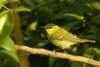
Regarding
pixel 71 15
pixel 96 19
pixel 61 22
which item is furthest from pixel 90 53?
pixel 61 22

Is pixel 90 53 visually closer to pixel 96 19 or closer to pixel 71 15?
pixel 96 19

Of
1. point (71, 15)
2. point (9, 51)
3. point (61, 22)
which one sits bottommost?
point (61, 22)

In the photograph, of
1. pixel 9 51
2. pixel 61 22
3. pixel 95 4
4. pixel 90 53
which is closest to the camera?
pixel 9 51

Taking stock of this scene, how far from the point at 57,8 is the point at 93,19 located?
1.11 feet

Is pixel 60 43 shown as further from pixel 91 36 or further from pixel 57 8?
pixel 91 36

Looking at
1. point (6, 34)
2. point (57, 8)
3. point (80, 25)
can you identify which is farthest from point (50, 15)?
point (6, 34)

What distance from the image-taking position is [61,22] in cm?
180

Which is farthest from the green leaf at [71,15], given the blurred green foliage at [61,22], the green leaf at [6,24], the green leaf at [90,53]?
the green leaf at [6,24]

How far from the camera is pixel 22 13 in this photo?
2.03 meters

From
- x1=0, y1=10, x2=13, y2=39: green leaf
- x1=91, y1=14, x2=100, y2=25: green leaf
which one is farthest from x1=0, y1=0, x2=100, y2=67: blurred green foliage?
x1=0, y1=10, x2=13, y2=39: green leaf

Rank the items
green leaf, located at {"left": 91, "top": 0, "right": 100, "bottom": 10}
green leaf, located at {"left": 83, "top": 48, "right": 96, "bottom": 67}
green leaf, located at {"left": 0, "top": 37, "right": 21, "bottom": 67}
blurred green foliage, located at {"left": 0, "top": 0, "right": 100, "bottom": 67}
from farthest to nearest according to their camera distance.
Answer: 1. green leaf, located at {"left": 91, "top": 0, "right": 100, "bottom": 10}
2. blurred green foliage, located at {"left": 0, "top": 0, "right": 100, "bottom": 67}
3. green leaf, located at {"left": 83, "top": 48, "right": 96, "bottom": 67}
4. green leaf, located at {"left": 0, "top": 37, "right": 21, "bottom": 67}

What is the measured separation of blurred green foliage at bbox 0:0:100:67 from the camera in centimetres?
151

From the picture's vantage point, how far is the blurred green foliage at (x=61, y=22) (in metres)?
1.51

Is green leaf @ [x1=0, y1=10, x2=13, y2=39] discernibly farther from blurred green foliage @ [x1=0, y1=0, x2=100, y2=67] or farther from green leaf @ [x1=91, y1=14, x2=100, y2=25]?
green leaf @ [x1=91, y1=14, x2=100, y2=25]
